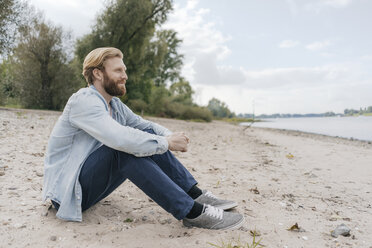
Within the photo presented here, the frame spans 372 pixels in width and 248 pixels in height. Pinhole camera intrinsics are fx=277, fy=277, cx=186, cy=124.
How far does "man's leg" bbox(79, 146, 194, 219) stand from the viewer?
7.39ft

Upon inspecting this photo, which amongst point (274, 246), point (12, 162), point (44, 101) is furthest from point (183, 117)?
point (274, 246)

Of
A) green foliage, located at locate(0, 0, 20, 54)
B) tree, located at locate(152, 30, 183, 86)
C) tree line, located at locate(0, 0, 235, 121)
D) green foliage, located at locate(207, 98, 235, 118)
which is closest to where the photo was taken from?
green foliage, located at locate(0, 0, 20, 54)

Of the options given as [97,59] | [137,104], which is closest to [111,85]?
[97,59]

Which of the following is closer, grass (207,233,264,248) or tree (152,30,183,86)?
grass (207,233,264,248)

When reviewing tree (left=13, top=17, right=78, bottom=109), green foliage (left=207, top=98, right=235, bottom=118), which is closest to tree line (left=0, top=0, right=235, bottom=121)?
tree (left=13, top=17, right=78, bottom=109)

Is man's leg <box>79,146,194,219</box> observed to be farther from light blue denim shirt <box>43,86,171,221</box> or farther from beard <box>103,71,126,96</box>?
beard <box>103,71,126,96</box>

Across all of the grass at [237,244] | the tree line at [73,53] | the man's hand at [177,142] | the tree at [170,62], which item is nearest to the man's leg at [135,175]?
the man's hand at [177,142]

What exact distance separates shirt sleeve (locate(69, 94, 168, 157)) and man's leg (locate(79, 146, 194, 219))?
110mm

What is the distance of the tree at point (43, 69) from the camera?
19.5 m

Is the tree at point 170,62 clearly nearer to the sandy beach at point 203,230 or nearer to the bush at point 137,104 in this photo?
the bush at point 137,104

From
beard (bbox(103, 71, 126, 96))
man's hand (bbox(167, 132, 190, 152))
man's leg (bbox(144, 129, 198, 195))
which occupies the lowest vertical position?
man's leg (bbox(144, 129, 198, 195))

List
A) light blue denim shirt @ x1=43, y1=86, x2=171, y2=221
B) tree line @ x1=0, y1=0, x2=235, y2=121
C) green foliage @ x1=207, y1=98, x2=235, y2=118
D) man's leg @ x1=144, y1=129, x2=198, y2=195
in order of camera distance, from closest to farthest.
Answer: light blue denim shirt @ x1=43, y1=86, x2=171, y2=221, man's leg @ x1=144, y1=129, x2=198, y2=195, tree line @ x1=0, y1=0, x2=235, y2=121, green foliage @ x1=207, y1=98, x2=235, y2=118

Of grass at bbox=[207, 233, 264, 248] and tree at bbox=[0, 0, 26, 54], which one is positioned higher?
tree at bbox=[0, 0, 26, 54]

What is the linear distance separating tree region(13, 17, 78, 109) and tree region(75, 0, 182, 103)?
3.80 m
